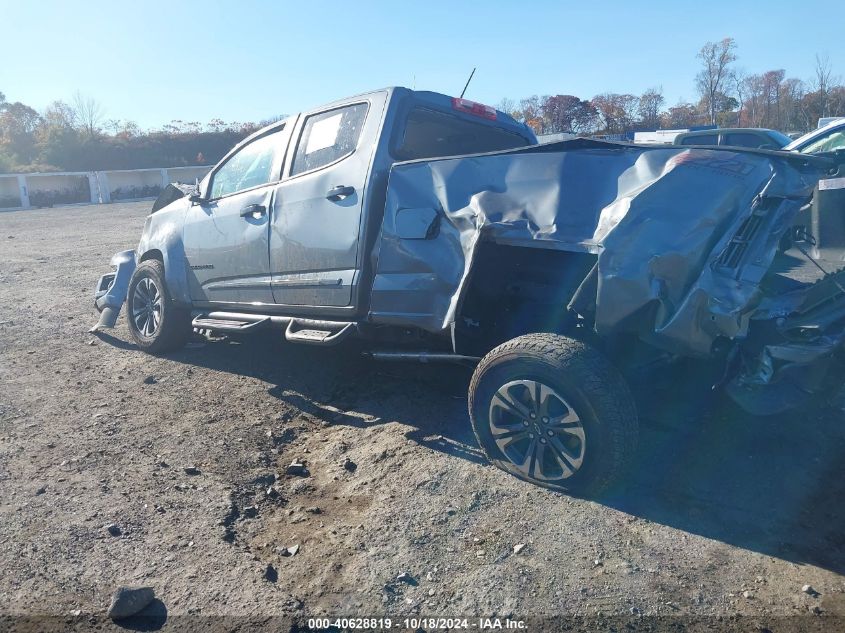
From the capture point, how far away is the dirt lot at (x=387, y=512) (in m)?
2.84

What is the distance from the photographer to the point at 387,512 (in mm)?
3525

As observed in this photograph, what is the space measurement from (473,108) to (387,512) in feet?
10.8

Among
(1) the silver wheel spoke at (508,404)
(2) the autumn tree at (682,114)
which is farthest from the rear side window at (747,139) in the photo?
(2) the autumn tree at (682,114)

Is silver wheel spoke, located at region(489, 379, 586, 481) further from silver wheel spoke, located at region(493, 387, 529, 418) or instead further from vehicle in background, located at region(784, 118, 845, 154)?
vehicle in background, located at region(784, 118, 845, 154)

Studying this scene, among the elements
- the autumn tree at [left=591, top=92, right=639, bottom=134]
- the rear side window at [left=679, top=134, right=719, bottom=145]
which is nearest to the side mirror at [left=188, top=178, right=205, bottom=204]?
the rear side window at [left=679, top=134, right=719, bottom=145]

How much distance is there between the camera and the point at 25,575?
121 inches

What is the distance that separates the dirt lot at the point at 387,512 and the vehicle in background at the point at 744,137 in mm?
8485

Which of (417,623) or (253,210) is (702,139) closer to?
(253,210)

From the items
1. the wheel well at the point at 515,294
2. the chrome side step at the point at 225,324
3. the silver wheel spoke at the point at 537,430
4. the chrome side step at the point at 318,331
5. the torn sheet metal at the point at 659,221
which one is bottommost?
the silver wheel spoke at the point at 537,430

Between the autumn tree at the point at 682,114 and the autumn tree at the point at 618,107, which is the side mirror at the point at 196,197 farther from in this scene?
the autumn tree at the point at 682,114

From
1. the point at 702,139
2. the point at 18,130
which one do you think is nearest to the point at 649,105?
the point at 702,139

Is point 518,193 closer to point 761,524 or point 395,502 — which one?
point 395,502

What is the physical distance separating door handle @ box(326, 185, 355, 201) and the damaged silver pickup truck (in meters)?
0.02

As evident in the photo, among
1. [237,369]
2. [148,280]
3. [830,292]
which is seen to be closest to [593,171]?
[830,292]
